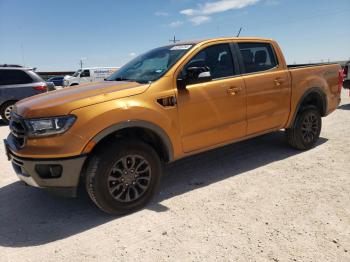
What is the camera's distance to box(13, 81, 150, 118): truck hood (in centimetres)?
319

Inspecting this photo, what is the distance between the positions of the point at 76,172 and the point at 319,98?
426 cm

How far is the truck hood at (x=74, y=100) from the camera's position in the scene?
3188mm

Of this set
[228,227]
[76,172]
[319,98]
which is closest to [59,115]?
[76,172]

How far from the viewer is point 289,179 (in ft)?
14.1

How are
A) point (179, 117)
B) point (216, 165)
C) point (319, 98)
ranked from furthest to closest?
1. point (319, 98)
2. point (216, 165)
3. point (179, 117)

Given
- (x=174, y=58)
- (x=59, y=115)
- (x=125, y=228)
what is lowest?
(x=125, y=228)

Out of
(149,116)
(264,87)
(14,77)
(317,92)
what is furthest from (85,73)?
(149,116)

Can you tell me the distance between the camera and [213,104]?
4.12 metres

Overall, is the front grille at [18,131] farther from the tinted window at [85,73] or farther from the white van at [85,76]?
the tinted window at [85,73]

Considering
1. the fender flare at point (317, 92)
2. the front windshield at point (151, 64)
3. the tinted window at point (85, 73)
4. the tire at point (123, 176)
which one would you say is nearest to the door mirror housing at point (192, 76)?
the front windshield at point (151, 64)

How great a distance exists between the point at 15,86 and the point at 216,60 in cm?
779

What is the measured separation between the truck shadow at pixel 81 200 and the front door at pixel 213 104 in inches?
22.8

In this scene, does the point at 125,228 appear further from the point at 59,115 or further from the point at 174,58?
the point at 174,58

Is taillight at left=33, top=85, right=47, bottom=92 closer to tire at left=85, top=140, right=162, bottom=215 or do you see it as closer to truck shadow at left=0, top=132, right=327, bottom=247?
truck shadow at left=0, top=132, right=327, bottom=247
